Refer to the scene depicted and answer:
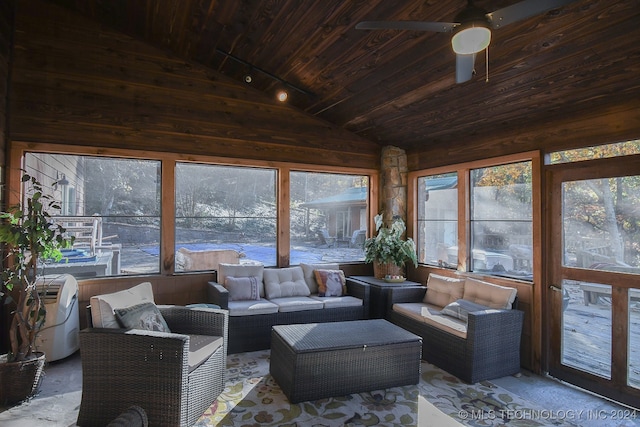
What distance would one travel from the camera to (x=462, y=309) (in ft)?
12.9

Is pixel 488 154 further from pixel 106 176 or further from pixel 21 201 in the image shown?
pixel 21 201

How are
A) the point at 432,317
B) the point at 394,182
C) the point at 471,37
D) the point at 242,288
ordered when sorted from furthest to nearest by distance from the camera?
the point at 394,182
the point at 242,288
the point at 432,317
the point at 471,37

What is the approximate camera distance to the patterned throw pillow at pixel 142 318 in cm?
279

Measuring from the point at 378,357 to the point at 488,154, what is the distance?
2839mm

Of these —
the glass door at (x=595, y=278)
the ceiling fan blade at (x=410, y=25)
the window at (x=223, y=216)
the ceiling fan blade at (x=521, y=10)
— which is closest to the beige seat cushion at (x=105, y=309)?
the window at (x=223, y=216)

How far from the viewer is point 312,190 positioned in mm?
5723

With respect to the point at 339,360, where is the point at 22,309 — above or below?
above

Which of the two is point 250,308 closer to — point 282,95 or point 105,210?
point 105,210

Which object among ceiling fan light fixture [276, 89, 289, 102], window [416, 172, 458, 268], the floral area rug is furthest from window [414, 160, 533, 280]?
ceiling fan light fixture [276, 89, 289, 102]

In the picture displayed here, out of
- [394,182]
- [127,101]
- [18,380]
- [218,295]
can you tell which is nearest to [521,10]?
[218,295]

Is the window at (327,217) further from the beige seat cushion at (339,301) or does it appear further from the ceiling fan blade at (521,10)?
the ceiling fan blade at (521,10)

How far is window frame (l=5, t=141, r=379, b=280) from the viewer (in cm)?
404

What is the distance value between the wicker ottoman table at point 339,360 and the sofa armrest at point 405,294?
1181 millimetres

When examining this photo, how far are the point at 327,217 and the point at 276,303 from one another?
1.86 meters
